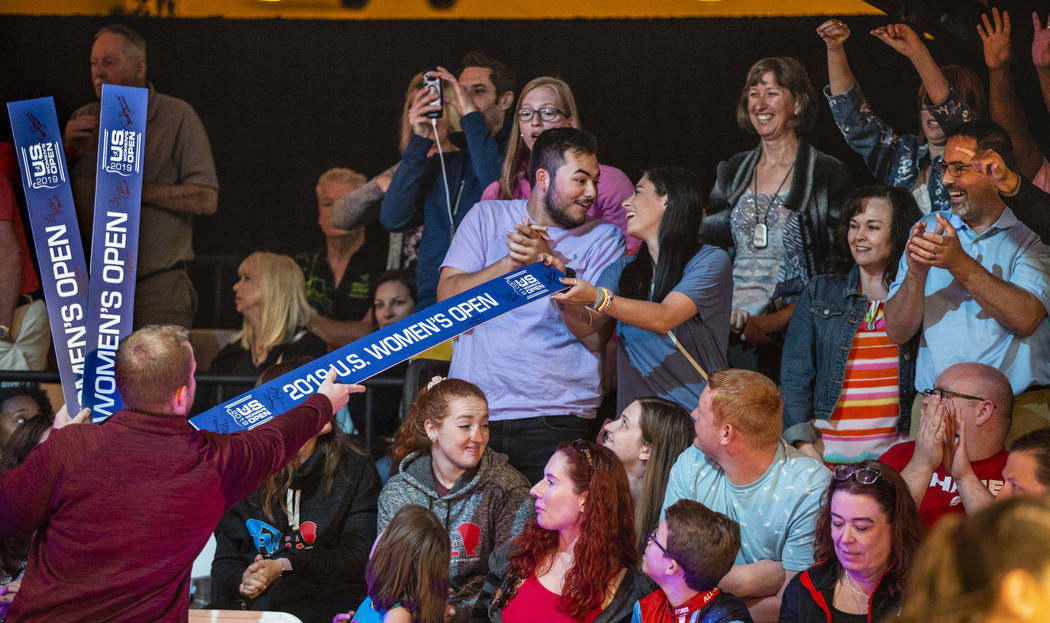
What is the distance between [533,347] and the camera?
16.6 ft

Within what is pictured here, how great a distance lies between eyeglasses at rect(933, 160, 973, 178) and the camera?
4867 mm

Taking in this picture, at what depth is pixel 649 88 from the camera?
533 cm

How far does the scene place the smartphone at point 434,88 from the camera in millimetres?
5457

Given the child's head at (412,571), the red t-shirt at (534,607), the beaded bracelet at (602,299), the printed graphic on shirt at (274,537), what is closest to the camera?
the child's head at (412,571)

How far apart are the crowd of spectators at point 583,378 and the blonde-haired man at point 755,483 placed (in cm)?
1

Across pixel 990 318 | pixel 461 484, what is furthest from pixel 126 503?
pixel 990 318

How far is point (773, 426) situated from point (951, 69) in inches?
89.4

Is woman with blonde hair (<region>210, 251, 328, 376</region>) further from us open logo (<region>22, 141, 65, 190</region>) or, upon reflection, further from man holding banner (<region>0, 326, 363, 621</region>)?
man holding banner (<region>0, 326, 363, 621</region>)

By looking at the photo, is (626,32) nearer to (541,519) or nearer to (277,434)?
(541,519)

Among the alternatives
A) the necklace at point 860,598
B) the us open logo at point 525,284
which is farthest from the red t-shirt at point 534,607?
the us open logo at point 525,284

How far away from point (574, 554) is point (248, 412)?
1275mm

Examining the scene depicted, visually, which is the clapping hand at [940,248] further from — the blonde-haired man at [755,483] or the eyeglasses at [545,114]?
the eyeglasses at [545,114]

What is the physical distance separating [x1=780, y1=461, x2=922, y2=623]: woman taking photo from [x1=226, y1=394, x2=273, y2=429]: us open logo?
1.90m

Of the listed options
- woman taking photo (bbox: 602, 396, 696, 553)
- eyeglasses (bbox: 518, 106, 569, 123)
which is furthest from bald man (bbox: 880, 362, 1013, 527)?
eyeglasses (bbox: 518, 106, 569, 123)
